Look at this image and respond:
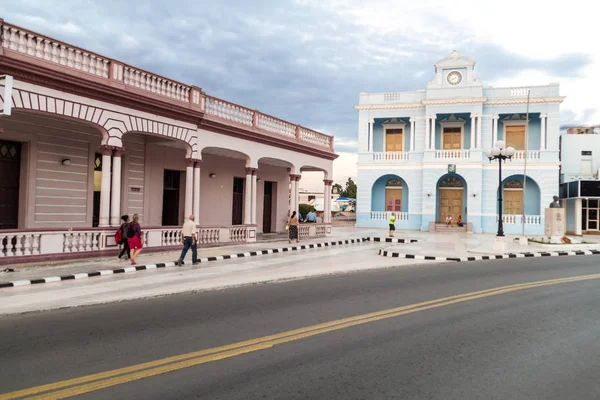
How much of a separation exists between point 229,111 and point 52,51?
7639mm

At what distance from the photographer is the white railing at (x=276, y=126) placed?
21000 mm

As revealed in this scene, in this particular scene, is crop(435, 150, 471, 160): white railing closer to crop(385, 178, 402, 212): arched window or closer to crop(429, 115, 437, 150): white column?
crop(429, 115, 437, 150): white column

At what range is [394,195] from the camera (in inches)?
1499

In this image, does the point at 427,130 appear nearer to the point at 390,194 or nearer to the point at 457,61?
the point at 457,61

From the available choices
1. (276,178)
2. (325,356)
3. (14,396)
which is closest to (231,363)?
(325,356)

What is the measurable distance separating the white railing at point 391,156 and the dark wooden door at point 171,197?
71.8 feet

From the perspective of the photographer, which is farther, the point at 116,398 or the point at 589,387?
→ the point at 589,387

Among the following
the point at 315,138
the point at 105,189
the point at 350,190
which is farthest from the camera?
the point at 350,190

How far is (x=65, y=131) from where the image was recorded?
14586 mm

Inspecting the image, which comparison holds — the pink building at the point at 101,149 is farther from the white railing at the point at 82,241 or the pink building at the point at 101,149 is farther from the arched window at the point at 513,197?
the arched window at the point at 513,197

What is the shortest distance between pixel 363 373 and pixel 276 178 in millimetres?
21798

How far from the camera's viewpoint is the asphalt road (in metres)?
4.34

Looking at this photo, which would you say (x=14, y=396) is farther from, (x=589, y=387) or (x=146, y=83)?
(x=146, y=83)

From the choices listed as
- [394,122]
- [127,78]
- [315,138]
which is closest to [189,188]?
[127,78]
